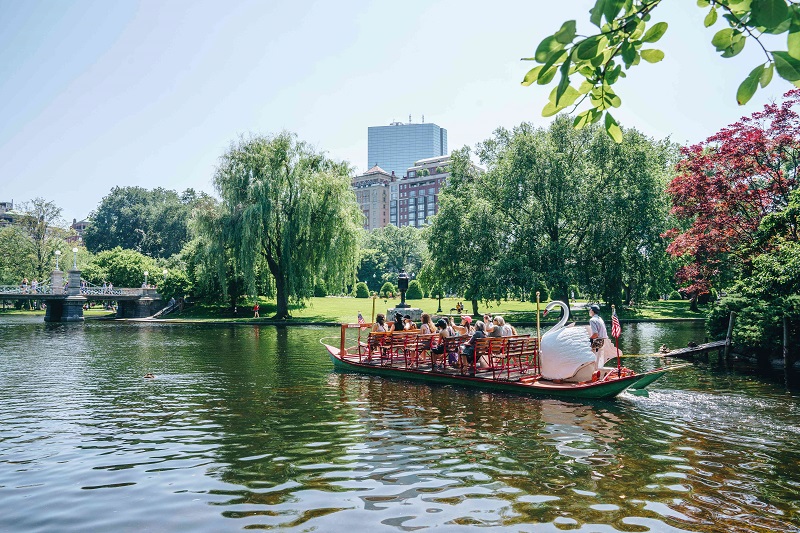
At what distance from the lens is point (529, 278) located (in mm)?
42250

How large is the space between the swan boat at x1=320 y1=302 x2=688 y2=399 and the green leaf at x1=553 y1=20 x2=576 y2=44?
11.8 meters

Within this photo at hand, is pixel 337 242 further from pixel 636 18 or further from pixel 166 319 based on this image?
pixel 636 18

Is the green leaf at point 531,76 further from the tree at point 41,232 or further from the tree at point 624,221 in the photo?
the tree at point 41,232

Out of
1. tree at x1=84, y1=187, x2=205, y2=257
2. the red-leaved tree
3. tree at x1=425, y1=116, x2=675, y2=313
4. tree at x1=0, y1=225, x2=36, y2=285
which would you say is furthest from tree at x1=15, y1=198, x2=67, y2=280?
the red-leaved tree

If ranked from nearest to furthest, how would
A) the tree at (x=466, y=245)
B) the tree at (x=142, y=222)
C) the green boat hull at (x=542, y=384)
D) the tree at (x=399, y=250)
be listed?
the green boat hull at (x=542, y=384), the tree at (x=466, y=245), the tree at (x=142, y=222), the tree at (x=399, y=250)

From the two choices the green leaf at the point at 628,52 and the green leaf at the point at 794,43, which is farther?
the green leaf at the point at 628,52

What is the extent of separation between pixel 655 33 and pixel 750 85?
1.99 ft

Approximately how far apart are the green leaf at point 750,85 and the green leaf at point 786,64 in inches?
4.5

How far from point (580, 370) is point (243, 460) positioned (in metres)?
9.82

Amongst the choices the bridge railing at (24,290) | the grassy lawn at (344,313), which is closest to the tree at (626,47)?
the grassy lawn at (344,313)

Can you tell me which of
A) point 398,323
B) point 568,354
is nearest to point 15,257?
point 398,323

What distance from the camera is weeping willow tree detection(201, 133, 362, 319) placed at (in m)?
45.6

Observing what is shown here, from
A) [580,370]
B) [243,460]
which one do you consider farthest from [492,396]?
[243,460]

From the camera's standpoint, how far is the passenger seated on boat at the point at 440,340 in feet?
62.5
